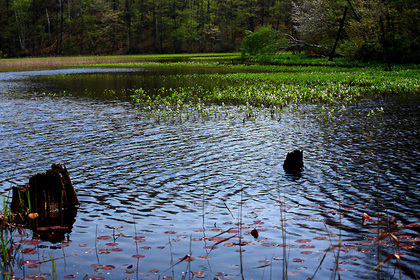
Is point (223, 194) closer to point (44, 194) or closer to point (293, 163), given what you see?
point (293, 163)

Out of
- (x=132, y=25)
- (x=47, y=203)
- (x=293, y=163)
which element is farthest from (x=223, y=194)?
(x=132, y=25)

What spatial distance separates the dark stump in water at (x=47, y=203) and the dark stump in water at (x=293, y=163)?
208 inches

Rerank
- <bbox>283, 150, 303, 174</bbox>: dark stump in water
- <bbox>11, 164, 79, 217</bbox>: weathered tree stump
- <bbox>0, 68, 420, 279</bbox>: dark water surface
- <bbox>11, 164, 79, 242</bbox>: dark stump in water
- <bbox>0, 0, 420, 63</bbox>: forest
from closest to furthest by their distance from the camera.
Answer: <bbox>0, 68, 420, 279</bbox>: dark water surface
<bbox>11, 164, 79, 242</bbox>: dark stump in water
<bbox>11, 164, 79, 217</bbox>: weathered tree stump
<bbox>283, 150, 303, 174</bbox>: dark stump in water
<bbox>0, 0, 420, 63</bbox>: forest

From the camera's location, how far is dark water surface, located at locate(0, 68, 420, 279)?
18.5 feet

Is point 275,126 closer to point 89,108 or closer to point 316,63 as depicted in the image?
point 89,108

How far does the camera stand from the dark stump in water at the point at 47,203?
23.1ft

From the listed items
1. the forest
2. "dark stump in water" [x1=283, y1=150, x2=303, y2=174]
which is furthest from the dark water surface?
the forest

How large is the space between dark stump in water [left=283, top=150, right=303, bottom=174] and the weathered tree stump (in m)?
5.38

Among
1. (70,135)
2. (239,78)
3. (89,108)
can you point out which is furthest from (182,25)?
(70,135)

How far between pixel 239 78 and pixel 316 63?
57.6 feet

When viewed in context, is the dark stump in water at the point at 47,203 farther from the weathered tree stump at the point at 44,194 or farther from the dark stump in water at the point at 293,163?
the dark stump in water at the point at 293,163

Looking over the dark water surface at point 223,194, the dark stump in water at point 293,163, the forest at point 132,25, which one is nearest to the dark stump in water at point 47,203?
the dark water surface at point 223,194

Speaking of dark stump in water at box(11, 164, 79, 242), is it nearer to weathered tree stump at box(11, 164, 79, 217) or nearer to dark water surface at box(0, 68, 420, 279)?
weathered tree stump at box(11, 164, 79, 217)

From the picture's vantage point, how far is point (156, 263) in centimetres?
564
